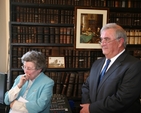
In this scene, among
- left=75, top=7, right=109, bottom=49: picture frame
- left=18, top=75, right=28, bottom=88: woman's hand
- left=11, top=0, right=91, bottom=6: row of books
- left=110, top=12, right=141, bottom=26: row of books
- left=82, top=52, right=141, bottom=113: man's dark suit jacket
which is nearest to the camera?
left=82, top=52, right=141, bottom=113: man's dark suit jacket

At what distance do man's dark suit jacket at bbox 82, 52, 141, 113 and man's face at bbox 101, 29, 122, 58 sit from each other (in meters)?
0.07

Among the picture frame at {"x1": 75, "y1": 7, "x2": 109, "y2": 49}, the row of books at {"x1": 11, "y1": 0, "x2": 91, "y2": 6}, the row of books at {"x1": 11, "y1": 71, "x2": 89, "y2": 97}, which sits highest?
the row of books at {"x1": 11, "y1": 0, "x2": 91, "y2": 6}

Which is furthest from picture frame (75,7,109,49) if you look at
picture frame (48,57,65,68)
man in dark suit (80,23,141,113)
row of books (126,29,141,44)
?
man in dark suit (80,23,141,113)

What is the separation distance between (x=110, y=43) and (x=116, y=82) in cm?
36

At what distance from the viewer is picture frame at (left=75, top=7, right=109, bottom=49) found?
2818 millimetres

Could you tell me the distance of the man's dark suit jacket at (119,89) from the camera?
1.51m

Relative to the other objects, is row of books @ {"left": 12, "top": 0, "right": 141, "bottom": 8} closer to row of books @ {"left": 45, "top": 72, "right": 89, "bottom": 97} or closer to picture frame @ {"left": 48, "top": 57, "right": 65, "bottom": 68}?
picture frame @ {"left": 48, "top": 57, "right": 65, "bottom": 68}

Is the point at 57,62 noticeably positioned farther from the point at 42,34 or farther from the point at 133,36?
the point at 133,36

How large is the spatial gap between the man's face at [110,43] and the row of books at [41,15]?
1.27m

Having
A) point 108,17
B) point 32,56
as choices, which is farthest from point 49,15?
point 32,56

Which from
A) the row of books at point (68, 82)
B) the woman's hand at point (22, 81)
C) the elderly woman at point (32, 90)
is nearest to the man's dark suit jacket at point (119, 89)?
the elderly woman at point (32, 90)

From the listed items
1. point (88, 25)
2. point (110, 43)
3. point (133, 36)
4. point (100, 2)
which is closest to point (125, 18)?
point (133, 36)

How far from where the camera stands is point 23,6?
107 inches

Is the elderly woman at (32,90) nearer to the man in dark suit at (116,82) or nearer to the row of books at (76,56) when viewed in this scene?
the man in dark suit at (116,82)
